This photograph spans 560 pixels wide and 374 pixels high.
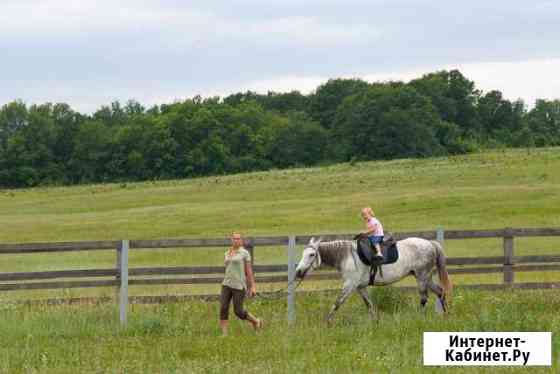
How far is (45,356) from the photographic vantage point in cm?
1262

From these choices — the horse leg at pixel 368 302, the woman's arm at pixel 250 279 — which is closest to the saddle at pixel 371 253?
the horse leg at pixel 368 302

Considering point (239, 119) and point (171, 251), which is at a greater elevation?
point (239, 119)

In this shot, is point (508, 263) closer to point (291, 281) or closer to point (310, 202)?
point (291, 281)

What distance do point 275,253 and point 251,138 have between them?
87226 mm

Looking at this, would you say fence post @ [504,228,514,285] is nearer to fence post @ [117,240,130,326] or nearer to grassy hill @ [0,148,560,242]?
fence post @ [117,240,130,326]

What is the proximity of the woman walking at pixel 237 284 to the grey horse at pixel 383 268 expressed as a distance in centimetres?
100

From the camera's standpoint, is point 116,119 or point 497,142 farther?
point 116,119

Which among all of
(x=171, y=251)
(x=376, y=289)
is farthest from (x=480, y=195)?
(x=376, y=289)

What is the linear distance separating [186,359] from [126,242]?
4212mm

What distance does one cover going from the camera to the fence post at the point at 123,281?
50.9 feet

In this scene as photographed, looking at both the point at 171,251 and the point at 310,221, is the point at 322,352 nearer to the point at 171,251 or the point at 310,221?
the point at 171,251

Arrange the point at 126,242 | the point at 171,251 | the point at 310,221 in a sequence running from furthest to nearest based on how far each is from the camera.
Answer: the point at 310,221, the point at 171,251, the point at 126,242

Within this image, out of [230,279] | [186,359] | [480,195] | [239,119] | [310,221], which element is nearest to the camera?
[186,359]

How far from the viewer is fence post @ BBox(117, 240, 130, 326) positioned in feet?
50.9
